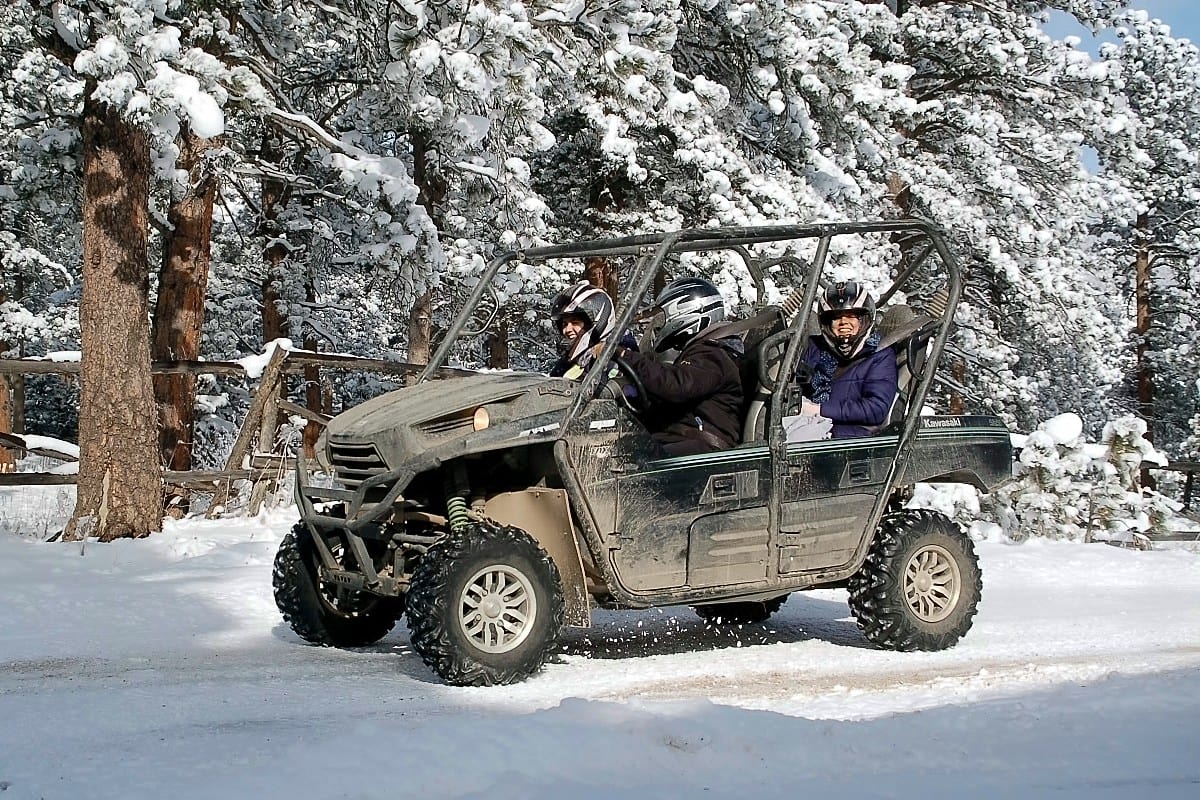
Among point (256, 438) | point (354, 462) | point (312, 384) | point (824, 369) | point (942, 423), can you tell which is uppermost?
point (312, 384)

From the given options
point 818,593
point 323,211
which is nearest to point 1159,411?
point 323,211

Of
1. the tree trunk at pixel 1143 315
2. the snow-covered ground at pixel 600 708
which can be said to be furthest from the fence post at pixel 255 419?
the tree trunk at pixel 1143 315

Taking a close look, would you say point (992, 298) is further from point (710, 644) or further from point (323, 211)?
point (710, 644)

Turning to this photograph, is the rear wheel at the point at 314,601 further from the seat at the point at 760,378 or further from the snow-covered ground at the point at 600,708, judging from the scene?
the seat at the point at 760,378

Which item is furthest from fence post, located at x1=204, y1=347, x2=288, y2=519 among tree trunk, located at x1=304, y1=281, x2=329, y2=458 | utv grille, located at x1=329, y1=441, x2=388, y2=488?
tree trunk, located at x1=304, y1=281, x2=329, y2=458

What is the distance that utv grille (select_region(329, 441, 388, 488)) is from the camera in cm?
639

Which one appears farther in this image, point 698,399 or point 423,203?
point 423,203

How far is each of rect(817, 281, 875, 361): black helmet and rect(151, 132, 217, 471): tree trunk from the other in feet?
38.1

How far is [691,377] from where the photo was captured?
7105 mm

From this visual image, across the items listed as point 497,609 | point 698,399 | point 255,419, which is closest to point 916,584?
point 698,399

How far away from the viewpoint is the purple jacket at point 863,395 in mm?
7969

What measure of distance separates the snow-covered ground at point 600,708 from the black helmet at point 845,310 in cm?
181

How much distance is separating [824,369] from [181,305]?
12.4m

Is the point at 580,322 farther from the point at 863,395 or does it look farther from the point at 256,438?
the point at 256,438
